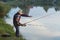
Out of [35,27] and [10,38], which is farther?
[35,27]

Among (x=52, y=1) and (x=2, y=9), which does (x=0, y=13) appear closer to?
(x=2, y=9)

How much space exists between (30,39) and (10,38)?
2803 mm

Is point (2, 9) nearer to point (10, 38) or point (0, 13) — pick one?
point (0, 13)

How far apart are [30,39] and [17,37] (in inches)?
69.7

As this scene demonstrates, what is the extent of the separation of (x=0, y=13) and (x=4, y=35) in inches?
502

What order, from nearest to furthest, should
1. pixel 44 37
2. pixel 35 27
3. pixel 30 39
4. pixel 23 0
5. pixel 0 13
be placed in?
pixel 30 39 → pixel 44 37 → pixel 35 27 → pixel 0 13 → pixel 23 0

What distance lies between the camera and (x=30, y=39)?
757 inches

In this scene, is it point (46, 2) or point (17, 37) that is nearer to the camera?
point (17, 37)

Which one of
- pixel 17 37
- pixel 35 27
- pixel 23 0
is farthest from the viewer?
pixel 23 0

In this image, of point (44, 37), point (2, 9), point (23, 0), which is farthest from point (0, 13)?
point (23, 0)

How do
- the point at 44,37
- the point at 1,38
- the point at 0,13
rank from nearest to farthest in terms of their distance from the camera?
the point at 1,38 → the point at 44,37 → the point at 0,13

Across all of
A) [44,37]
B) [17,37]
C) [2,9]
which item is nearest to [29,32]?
[44,37]

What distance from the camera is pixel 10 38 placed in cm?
1672

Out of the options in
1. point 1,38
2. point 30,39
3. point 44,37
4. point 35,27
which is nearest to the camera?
point 1,38
